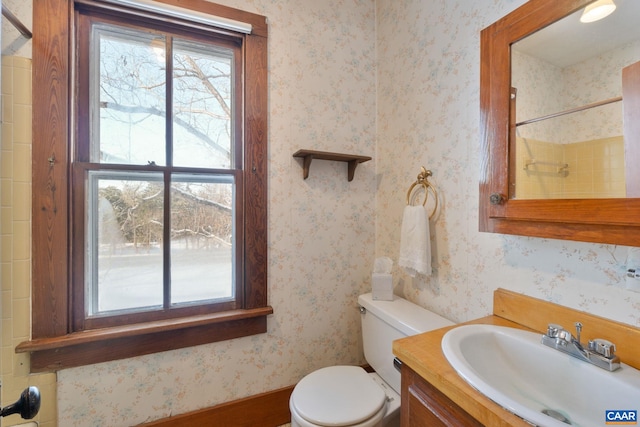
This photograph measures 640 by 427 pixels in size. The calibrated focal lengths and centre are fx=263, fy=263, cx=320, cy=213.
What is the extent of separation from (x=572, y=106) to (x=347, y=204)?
3.38 feet

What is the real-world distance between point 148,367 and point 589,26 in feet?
6.47

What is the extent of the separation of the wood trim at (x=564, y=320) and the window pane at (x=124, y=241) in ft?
4.75

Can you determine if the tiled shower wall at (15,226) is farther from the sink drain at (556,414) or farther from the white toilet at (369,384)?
the sink drain at (556,414)

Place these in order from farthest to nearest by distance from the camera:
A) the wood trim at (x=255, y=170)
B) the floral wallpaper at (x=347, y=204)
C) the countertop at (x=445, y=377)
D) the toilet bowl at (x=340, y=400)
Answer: the wood trim at (x=255, y=170) < the floral wallpaper at (x=347, y=204) < the toilet bowl at (x=340, y=400) < the countertop at (x=445, y=377)

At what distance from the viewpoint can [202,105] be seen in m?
1.32

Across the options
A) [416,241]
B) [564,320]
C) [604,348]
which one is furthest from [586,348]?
[416,241]

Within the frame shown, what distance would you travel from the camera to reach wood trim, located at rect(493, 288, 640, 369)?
660 mm

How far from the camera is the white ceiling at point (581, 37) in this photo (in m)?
0.63

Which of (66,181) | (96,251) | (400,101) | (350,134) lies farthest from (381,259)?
(66,181)

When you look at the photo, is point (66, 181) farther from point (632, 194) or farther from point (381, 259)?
point (632, 194)

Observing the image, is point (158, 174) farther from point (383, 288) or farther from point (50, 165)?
point (383, 288)

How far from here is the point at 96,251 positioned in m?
1.16

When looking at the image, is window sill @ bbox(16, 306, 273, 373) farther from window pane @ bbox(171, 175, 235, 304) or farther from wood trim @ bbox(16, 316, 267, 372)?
window pane @ bbox(171, 175, 235, 304)

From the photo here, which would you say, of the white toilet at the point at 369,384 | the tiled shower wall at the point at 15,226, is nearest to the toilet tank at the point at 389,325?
the white toilet at the point at 369,384
